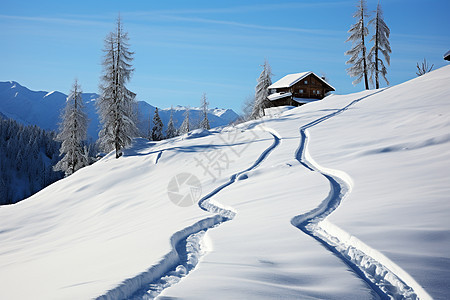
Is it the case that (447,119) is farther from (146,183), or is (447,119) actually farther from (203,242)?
Result: (146,183)

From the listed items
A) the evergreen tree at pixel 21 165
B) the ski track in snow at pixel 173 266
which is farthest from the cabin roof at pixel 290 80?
the evergreen tree at pixel 21 165

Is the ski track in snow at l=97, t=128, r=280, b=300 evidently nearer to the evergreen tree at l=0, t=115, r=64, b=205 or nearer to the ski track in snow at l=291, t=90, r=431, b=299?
the ski track in snow at l=291, t=90, r=431, b=299

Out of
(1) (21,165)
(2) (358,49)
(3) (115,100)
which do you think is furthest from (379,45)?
(1) (21,165)

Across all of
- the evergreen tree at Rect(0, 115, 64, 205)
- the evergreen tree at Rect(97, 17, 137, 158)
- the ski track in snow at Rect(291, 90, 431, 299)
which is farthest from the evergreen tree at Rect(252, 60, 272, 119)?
the evergreen tree at Rect(0, 115, 64, 205)

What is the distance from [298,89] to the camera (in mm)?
52938

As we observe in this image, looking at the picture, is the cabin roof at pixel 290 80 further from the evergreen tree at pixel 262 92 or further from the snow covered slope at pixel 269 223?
the snow covered slope at pixel 269 223

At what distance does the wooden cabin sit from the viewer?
51.3 meters

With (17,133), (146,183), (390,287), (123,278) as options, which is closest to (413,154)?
(390,287)

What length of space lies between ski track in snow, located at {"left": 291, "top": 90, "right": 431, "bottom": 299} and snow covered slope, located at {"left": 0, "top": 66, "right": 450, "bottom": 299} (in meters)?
0.02

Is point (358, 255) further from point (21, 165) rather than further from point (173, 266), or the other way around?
point (21, 165)

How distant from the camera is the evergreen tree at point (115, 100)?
28469 millimetres

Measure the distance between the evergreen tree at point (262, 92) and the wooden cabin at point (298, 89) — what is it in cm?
94

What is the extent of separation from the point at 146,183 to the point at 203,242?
47.8ft

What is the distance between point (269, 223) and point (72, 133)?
33.4 m
